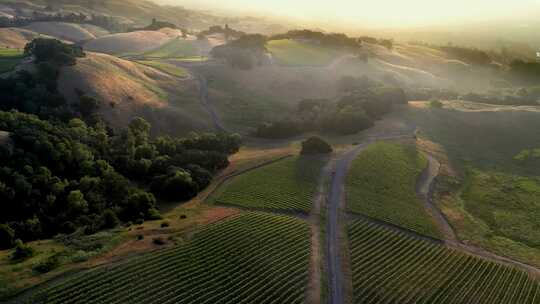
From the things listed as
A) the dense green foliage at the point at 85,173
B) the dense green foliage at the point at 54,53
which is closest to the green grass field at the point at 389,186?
the dense green foliage at the point at 85,173

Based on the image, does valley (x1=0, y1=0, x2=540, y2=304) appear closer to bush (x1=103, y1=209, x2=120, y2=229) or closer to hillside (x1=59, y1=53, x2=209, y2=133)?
bush (x1=103, y1=209, x2=120, y2=229)

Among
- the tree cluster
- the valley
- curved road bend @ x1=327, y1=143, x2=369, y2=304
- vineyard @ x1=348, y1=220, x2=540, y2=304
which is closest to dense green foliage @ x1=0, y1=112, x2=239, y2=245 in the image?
the valley

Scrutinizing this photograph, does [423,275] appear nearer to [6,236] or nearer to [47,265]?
[47,265]

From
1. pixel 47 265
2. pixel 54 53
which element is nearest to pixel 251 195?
pixel 47 265

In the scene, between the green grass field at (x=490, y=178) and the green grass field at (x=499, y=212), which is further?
the green grass field at (x=490, y=178)

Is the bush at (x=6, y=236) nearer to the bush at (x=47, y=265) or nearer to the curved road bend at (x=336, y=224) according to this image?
the bush at (x=47, y=265)

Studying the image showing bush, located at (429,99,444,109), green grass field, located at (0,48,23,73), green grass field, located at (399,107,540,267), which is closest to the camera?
green grass field, located at (399,107,540,267)
